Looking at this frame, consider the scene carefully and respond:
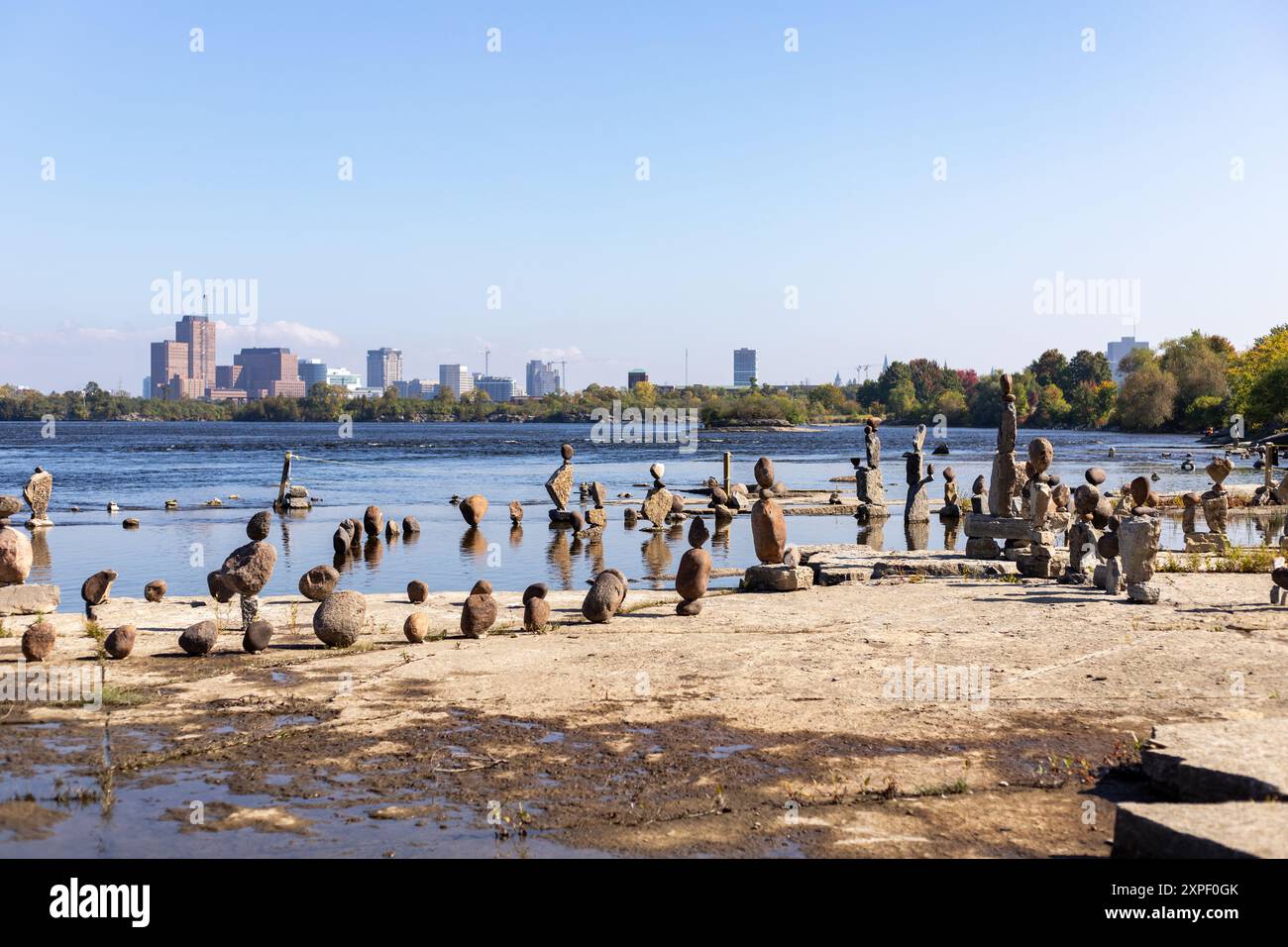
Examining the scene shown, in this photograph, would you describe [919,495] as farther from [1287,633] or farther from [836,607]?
[1287,633]

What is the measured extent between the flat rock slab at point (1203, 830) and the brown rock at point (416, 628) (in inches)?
336

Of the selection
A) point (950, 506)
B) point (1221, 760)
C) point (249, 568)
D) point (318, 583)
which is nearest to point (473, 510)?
point (950, 506)

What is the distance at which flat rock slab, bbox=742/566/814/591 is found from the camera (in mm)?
17297

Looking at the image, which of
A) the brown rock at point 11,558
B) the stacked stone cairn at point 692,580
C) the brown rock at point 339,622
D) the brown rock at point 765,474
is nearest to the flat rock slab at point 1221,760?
the stacked stone cairn at point 692,580

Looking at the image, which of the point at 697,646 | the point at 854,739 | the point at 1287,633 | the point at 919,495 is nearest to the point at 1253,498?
the point at 919,495

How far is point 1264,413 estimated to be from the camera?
3019 inches

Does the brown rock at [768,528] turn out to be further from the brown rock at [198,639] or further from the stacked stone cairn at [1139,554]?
the brown rock at [198,639]

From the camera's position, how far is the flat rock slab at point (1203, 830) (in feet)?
18.0

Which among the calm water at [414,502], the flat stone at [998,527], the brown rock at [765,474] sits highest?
the brown rock at [765,474]

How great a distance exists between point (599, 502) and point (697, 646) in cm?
2472

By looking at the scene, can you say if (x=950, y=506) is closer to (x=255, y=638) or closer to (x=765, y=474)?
(x=765, y=474)
